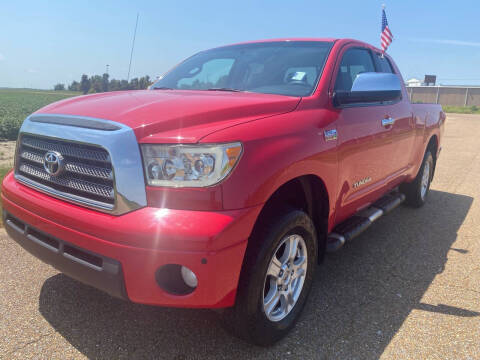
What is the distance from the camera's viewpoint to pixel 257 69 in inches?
129

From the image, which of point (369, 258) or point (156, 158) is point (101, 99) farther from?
point (369, 258)

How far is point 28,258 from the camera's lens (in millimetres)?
3410

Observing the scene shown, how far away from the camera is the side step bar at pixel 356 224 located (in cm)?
301

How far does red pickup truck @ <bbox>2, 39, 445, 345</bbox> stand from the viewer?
6.17 ft

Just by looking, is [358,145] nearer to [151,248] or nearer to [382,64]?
[382,64]

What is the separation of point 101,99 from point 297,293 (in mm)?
1789

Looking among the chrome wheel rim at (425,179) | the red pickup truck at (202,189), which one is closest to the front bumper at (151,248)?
the red pickup truck at (202,189)

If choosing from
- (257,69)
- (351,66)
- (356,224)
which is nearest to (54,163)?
(257,69)

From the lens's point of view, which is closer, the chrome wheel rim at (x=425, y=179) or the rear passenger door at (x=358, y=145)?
the rear passenger door at (x=358, y=145)

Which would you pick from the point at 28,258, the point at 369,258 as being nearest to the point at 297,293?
the point at 369,258

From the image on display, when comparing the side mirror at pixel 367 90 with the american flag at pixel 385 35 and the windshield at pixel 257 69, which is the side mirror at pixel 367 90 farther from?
the american flag at pixel 385 35

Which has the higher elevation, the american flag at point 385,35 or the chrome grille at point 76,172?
the american flag at point 385,35

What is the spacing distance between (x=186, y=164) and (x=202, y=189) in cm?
15

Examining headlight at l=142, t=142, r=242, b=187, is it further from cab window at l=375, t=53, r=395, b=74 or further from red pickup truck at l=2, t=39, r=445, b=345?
cab window at l=375, t=53, r=395, b=74
